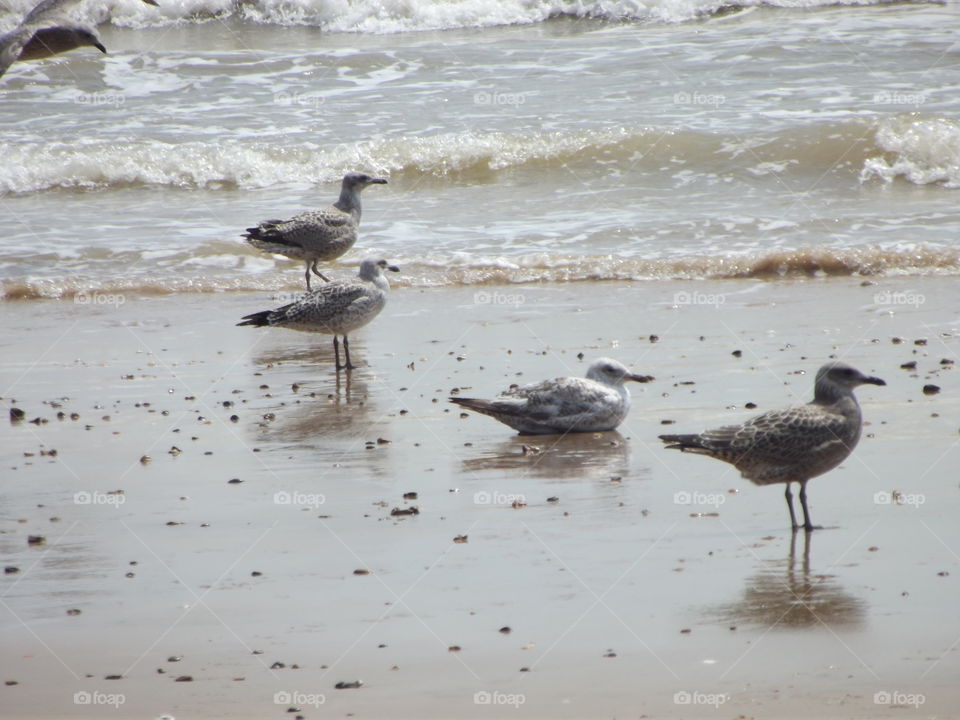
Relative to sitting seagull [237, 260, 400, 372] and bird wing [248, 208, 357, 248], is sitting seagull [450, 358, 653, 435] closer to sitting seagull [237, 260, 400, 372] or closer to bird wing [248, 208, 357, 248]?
sitting seagull [237, 260, 400, 372]

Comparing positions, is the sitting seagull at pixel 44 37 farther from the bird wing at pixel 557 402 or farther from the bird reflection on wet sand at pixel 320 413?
the bird wing at pixel 557 402

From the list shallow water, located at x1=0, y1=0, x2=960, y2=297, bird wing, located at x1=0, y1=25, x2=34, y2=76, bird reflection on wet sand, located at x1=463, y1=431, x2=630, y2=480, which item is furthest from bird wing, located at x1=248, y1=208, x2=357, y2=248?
bird wing, located at x1=0, y1=25, x2=34, y2=76

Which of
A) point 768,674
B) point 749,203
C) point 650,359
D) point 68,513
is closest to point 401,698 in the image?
point 768,674

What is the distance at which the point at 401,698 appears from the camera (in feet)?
11.8

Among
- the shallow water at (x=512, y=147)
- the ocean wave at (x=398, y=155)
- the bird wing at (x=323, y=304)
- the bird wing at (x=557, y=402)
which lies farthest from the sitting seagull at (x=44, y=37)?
the ocean wave at (x=398, y=155)

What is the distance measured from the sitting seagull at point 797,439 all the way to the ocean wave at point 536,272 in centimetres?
534

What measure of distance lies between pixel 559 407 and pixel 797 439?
1741 mm

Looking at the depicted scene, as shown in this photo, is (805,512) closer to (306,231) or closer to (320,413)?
(320,413)

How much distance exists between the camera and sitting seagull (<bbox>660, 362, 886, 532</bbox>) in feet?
16.1

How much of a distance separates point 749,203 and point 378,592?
367 inches

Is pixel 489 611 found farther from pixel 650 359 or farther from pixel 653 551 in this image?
pixel 650 359

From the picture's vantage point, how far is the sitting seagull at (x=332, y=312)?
8188 millimetres

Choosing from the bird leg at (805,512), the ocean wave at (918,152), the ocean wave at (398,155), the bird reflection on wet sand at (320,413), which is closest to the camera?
the bird leg at (805,512)

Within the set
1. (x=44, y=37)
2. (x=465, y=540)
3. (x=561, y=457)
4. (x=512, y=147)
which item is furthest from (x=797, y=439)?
(x=512, y=147)
